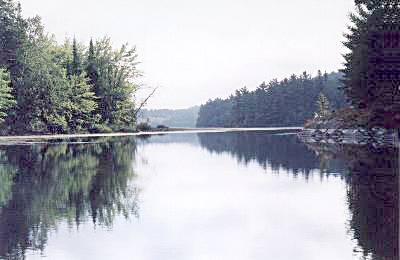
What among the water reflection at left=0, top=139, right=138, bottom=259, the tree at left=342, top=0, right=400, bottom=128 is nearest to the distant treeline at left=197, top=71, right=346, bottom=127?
the tree at left=342, top=0, right=400, bottom=128

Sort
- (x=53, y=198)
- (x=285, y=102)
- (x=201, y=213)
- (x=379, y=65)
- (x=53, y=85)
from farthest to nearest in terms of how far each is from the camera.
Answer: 1. (x=285, y=102)
2. (x=53, y=85)
3. (x=379, y=65)
4. (x=53, y=198)
5. (x=201, y=213)

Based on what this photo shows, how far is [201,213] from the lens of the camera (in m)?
14.0

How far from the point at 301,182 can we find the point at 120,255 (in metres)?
11.5

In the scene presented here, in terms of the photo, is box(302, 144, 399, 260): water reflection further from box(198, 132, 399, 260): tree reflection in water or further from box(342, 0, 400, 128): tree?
box(342, 0, 400, 128): tree

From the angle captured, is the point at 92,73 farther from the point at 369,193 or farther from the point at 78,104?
the point at 369,193

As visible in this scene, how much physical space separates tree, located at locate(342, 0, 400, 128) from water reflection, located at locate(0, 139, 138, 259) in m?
25.4

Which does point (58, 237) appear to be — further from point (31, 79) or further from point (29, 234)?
point (31, 79)

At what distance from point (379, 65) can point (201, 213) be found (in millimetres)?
37357

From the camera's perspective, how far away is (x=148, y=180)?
21.5 metres

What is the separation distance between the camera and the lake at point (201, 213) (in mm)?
10070

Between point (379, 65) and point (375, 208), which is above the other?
point (379, 65)

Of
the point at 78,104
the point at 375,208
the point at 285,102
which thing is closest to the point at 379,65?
the point at 375,208

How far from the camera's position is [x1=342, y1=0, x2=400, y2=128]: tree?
46.7 metres

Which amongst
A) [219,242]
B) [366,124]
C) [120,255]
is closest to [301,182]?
[219,242]
